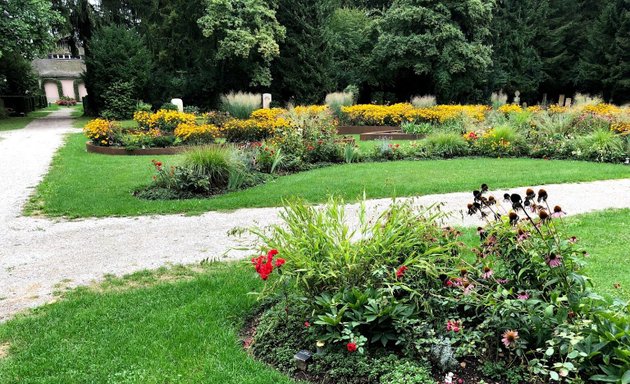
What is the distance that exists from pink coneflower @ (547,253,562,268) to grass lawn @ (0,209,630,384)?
1.41 m

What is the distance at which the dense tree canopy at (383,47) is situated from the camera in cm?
2428

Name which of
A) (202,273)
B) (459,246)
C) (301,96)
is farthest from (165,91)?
(459,246)

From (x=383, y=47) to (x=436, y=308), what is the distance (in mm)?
24459

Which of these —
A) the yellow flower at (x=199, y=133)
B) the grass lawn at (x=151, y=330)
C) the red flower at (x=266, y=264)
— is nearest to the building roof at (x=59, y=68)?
the yellow flower at (x=199, y=133)

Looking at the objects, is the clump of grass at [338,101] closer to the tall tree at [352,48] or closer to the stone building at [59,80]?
the tall tree at [352,48]

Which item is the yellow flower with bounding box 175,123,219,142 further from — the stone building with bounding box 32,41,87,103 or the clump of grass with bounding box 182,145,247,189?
the stone building with bounding box 32,41,87,103

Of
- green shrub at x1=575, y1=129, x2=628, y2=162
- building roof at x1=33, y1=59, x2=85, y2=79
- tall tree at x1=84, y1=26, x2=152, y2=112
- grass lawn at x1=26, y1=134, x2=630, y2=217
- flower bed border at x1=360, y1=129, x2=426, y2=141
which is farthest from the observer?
building roof at x1=33, y1=59, x2=85, y2=79

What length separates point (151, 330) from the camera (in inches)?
134

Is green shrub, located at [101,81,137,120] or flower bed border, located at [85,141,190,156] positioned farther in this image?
green shrub, located at [101,81,137,120]

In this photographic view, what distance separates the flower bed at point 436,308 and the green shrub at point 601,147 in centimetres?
955

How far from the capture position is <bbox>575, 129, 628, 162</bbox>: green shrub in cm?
1093

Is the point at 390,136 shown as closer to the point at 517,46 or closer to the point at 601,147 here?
the point at 601,147

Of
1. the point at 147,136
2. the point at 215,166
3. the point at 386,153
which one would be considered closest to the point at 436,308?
the point at 215,166

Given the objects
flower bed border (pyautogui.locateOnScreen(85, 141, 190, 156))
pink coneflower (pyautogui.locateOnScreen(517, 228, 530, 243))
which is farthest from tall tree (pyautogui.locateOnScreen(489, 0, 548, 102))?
pink coneflower (pyautogui.locateOnScreen(517, 228, 530, 243))
